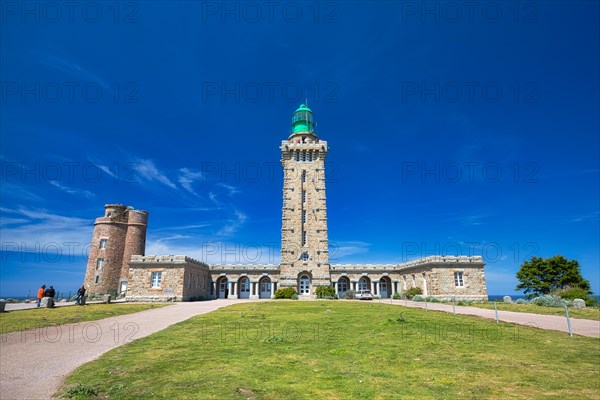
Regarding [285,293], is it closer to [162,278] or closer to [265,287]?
[265,287]

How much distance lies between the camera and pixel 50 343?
9961 mm

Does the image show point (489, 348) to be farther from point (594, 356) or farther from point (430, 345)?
point (594, 356)

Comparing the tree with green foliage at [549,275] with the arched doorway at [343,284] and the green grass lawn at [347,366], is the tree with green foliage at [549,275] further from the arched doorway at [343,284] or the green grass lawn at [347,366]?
the green grass lawn at [347,366]

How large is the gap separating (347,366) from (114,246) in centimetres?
4229

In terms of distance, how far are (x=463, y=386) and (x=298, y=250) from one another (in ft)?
125

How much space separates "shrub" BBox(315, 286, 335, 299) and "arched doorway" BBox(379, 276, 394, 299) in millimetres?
10847

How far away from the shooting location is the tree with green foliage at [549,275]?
35.2 meters

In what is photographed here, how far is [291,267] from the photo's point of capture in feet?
141

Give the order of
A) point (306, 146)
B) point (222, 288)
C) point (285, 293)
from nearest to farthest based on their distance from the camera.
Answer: point (285, 293) → point (306, 146) → point (222, 288)

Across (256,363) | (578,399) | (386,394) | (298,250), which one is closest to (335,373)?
(386,394)

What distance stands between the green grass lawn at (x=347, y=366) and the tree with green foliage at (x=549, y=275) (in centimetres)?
3202

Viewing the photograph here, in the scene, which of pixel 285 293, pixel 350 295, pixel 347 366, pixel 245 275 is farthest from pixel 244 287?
pixel 347 366

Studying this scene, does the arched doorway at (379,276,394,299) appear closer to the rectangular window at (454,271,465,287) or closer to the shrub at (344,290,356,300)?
the shrub at (344,290,356,300)

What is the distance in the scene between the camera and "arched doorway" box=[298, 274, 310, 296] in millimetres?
42919
